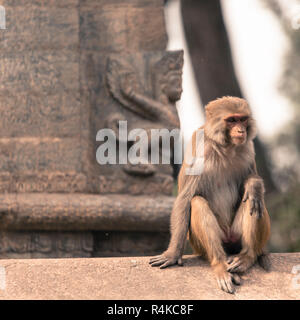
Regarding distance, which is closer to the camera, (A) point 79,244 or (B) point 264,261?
(B) point 264,261

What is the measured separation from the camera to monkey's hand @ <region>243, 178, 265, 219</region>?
203 inches

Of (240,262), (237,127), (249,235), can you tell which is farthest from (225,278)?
(237,127)

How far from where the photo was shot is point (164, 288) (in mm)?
4906

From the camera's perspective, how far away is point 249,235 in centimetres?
520

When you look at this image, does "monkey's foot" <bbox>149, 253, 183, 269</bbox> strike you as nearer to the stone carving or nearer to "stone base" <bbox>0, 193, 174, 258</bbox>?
"stone base" <bbox>0, 193, 174, 258</bbox>

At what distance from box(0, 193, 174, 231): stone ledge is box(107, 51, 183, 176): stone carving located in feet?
1.16

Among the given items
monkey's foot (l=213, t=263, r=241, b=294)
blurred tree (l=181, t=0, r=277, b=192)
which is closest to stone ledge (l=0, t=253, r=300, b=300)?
monkey's foot (l=213, t=263, r=241, b=294)

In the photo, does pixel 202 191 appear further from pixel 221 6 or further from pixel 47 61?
pixel 221 6

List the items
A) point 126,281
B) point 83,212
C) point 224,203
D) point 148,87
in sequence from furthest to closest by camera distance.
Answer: point 148,87, point 83,212, point 224,203, point 126,281

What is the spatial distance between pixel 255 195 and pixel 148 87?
98.9 inches

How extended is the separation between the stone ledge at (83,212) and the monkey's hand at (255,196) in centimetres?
183

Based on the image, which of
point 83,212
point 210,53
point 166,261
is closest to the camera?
point 166,261

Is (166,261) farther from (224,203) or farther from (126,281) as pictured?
(224,203)
